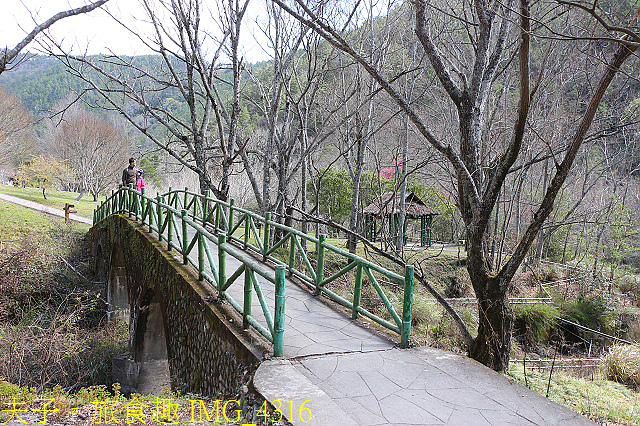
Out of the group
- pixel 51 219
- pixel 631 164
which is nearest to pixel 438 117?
pixel 631 164

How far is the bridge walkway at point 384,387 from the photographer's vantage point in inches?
127

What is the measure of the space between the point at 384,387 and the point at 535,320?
10.4 m

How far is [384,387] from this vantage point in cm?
368

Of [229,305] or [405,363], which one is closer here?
[405,363]

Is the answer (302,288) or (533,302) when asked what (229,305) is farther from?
(533,302)

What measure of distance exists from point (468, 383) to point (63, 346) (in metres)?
8.11

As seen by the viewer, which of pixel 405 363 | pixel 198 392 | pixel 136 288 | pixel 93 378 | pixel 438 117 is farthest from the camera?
pixel 438 117

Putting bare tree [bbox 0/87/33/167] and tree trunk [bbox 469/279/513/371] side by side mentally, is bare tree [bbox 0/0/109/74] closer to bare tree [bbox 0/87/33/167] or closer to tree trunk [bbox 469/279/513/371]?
tree trunk [bbox 469/279/513/371]

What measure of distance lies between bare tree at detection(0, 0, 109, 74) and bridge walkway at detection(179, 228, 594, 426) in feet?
20.8

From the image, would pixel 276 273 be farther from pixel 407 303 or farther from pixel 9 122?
pixel 9 122

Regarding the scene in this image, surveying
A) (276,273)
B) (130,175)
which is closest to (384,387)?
(276,273)

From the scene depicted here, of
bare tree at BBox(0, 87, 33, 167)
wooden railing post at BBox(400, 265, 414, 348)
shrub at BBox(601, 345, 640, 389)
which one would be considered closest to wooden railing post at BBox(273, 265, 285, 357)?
wooden railing post at BBox(400, 265, 414, 348)

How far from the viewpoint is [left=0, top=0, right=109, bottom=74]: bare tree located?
6.88 m

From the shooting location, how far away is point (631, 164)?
2056cm
